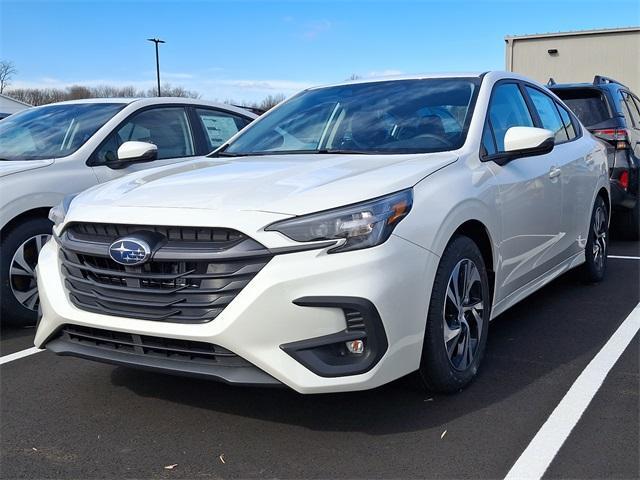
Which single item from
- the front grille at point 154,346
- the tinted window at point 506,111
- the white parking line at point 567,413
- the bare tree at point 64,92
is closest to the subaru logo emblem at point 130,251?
the front grille at point 154,346

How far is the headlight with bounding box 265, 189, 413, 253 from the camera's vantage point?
272 centimetres

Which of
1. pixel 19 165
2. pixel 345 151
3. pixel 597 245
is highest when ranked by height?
pixel 345 151

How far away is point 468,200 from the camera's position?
10.8ft

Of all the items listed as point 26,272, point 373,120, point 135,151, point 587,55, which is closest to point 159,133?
point 135,151

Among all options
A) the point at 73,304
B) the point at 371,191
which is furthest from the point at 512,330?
the point at 73,304

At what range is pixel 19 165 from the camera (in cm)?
472

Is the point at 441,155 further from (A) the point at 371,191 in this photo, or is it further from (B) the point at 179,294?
(B) the point at 179,294

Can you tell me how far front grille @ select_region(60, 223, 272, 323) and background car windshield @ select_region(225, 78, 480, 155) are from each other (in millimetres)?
1292

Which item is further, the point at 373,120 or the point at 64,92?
the point at 64,92

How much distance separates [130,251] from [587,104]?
617cm

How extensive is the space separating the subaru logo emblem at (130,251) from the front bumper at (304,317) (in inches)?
10.5

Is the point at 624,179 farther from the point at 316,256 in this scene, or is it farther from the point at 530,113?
the point at 316,256

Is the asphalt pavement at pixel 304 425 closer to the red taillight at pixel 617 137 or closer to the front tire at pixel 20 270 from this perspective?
the front tire at pixel 20 270

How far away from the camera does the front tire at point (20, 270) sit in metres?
4.52
